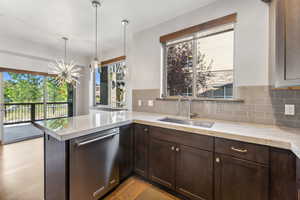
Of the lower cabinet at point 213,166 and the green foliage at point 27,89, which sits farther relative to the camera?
the green foliage at point 27,89

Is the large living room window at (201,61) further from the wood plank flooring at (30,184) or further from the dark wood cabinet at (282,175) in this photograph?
the wood plank flooring at (30,184)

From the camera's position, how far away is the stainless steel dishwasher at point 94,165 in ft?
4.29

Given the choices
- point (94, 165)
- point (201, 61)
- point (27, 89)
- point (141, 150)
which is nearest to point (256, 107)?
point (201, 61)

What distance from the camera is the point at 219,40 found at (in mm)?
2055

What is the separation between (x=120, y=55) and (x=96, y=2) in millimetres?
1923

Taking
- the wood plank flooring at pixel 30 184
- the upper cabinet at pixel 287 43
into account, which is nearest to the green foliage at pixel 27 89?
the wood plank flooring at pixel 30 184

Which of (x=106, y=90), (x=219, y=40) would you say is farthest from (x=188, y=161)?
(x=106, y=90)

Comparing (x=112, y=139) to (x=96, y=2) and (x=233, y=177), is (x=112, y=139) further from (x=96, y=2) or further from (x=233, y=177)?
(x=96, y=2)

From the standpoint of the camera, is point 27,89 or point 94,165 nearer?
point 94,165

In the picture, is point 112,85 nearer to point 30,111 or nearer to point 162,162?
point 30,111

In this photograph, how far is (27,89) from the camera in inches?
158

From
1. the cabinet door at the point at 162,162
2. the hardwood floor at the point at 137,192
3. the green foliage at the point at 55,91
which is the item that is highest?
the green foliage at the point at 55,91

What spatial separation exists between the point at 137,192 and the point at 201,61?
226cm

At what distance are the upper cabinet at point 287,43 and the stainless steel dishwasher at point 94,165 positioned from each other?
1895 millimetres
